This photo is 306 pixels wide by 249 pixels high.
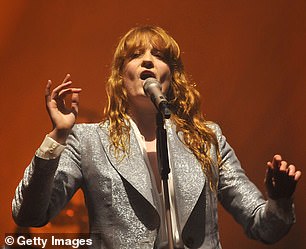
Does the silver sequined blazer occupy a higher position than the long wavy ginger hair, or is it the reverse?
the long wavy ginger hair

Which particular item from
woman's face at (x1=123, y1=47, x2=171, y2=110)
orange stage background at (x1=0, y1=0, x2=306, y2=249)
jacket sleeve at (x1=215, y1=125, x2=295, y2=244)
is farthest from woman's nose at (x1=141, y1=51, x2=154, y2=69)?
orange stage background at (x1=0, y1=0, x2=306, y2=249)

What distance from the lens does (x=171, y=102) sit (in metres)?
2.47

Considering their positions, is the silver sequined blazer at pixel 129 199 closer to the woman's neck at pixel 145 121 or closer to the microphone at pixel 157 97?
the woman's neck at pixel 145 121

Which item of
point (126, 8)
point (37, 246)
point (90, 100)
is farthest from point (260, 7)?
point (37, 246)

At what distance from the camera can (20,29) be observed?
2736 millimetres

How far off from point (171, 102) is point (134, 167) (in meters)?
0.35

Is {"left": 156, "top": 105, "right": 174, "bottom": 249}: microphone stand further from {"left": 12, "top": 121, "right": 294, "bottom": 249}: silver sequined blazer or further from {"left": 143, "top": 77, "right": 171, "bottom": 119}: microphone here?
{"left": 12, "top": 121, "right": 294, "bottom": 249}: silver sequined blazer

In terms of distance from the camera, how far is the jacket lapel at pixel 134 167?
2.16 m

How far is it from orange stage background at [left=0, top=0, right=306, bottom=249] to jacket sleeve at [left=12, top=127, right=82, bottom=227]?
590 millimetres

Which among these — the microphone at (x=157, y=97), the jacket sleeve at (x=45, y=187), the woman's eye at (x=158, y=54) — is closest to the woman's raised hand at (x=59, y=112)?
the jacket sleeve at (x=45, y=187)

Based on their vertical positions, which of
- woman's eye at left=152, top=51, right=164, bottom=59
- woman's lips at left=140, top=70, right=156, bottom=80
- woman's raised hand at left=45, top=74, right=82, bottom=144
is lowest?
woman's raised hand at left=45, top=74, right=82, bottom=144

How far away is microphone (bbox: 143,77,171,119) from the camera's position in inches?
70.6

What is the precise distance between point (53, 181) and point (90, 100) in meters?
0.78

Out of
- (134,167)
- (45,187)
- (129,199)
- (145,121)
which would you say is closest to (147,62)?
(145,121)
